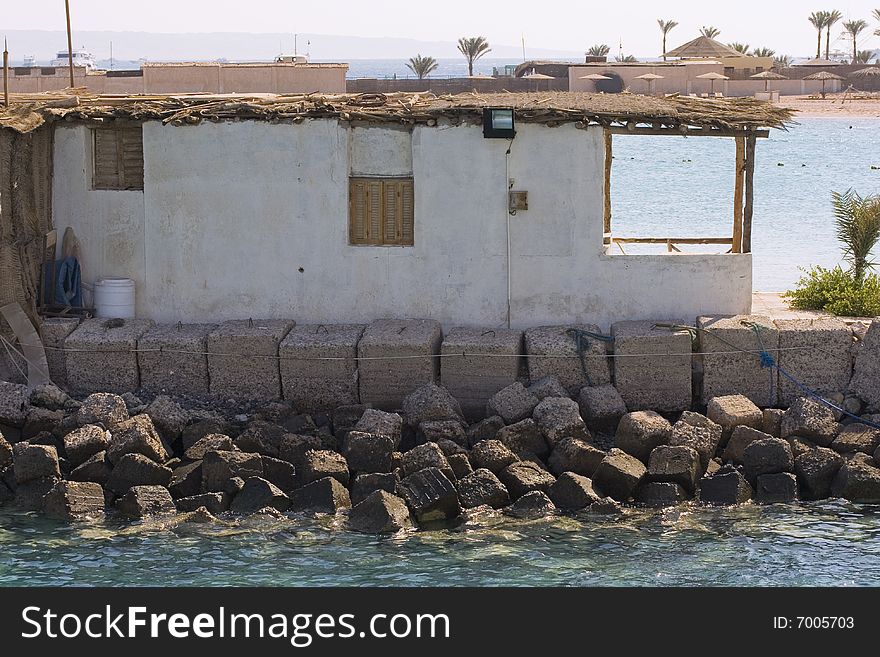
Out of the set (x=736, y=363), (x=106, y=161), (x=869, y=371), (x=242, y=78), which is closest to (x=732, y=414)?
(x=736, y=363)

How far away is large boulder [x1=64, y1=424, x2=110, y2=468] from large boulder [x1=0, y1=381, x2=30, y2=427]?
843 mm

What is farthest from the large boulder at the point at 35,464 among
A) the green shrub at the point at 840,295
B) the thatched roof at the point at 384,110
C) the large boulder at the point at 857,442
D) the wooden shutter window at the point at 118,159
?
the green shrub at the point at 840,295

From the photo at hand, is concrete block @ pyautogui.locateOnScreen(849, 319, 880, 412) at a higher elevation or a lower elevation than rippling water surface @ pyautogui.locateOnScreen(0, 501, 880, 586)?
higher

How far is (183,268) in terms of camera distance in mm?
16188

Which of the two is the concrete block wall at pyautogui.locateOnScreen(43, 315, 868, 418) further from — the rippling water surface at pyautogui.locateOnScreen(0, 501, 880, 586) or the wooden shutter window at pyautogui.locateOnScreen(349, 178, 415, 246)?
the rippling water surface at pyautogui.locateOnScreen(0, 501, 880, 586)

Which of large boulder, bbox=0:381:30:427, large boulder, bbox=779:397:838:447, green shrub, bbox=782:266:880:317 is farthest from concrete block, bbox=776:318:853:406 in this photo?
large boulder, bbox=0:381:30:427

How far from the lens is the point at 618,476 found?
44.3 feet

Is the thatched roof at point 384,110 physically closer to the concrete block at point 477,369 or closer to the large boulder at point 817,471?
the concrete block at point 477,369

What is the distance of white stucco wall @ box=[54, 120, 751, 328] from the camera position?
1570 centimetres

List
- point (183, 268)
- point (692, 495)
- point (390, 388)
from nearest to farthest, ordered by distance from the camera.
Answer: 1. point (692, 495)
2. point (390, 388)
3. point (183, 268)

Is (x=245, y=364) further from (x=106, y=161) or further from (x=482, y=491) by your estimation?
(x=482, y=491)
